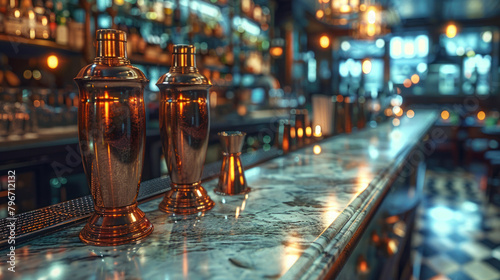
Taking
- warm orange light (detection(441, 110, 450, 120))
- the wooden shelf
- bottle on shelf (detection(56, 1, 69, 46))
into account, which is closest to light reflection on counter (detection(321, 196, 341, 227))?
the wooden shelf

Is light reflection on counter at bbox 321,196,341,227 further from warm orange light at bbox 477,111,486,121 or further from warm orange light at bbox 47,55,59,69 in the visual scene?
warm orange light at bbox 477,111,486,121

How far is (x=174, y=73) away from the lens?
2.64ft

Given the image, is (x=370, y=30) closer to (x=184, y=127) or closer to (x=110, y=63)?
(x=184, y=127)

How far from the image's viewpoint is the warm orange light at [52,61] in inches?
120

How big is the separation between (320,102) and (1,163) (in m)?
1.85

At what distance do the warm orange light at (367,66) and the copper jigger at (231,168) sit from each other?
9256 mm

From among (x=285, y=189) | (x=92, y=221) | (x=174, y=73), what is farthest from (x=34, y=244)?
(x=285, y=189)

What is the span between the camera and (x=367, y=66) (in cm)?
966

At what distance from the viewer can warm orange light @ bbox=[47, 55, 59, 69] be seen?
120 inches

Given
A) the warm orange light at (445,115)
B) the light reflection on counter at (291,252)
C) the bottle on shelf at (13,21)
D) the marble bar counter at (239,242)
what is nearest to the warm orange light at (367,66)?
the warm orange light at (445,115)

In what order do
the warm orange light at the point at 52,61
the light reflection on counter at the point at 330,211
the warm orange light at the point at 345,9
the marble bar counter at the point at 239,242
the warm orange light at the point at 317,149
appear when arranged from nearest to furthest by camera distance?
the marble bar counter at the point at 239,242 < the light reflection on counter at the point at 330,211 < the warm orange light at the point at 317,149 < the warm orange light at the point at 52,61 < the warm orange light at the point at 345,9

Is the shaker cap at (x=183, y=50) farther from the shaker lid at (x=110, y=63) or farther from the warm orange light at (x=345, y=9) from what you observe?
the warm orange light at (x=345, y=9)

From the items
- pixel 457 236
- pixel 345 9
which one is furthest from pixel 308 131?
pixel 457 236

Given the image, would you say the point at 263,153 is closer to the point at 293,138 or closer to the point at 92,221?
the point at 293,138
